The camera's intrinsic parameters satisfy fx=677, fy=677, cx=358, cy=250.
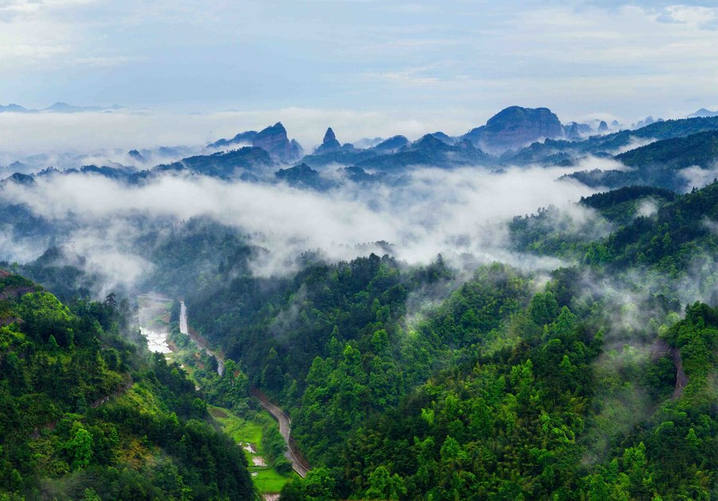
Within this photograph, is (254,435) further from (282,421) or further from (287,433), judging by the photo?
(282,421)

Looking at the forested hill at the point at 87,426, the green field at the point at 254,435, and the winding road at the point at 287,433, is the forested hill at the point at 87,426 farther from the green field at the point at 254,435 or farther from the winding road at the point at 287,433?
the winding road at the point at 287,433

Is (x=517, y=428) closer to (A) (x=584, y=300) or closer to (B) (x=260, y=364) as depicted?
(A) (x=584, y=300)

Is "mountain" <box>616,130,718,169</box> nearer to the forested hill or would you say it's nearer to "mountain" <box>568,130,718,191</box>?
"mountain" <box>568,130,718,191</box>

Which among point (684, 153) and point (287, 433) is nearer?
point (287, 433)

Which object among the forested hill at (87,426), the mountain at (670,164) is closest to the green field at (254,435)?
the forested hill at (87,426)

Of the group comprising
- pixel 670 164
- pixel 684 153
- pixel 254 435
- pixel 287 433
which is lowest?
pixel 254 435

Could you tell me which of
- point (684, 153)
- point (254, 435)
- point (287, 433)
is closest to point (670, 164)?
point (684, 153)

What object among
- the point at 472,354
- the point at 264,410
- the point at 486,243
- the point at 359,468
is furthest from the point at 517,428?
the point at 486,243
